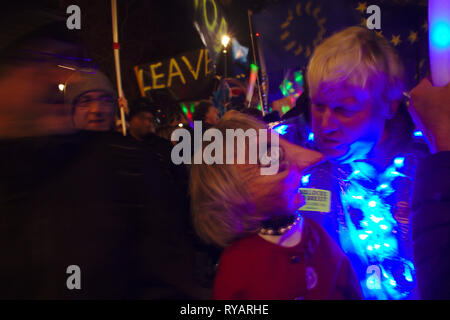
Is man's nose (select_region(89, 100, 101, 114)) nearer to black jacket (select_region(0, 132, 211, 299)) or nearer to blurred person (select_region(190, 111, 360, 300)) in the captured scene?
black jacket (select_region(0, 132, 211, 299))

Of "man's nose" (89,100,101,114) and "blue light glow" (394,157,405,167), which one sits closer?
"blue light glow" (394,157,405,167)

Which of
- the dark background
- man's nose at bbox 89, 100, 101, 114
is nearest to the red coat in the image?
the dark background

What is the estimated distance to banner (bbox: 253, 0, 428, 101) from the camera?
1778mm

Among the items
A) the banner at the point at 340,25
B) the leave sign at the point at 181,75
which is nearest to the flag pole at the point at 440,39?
the banner at the point at 340,25

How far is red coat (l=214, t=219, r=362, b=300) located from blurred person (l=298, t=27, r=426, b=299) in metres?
0.18

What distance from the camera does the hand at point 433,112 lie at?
2.97 feet

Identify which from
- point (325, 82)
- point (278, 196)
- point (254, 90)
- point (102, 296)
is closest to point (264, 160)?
point (278, 196)

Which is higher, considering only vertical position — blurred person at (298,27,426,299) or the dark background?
the dark background

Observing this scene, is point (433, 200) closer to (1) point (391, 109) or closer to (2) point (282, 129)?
(1) point (391, 109)

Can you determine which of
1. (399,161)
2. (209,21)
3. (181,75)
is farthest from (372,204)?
(181,75)

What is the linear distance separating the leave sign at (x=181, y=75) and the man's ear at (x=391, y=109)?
3.04 metres

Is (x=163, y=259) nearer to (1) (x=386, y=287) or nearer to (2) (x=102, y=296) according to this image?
(2) (x=102, y=296)

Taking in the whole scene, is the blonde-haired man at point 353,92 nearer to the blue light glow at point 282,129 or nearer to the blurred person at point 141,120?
the blue light glow at point 282,129

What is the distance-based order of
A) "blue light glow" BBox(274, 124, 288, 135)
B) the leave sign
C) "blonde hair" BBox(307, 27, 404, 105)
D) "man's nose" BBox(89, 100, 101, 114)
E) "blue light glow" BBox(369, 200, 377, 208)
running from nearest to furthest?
1. "blonde hair" BBox(307, 27, 404, 105)
2. "blue light glow" BBox(369, 200, 377, 208)
3. "blue light glow" BBox(274, 124, 288, 135)
4. "man's nose" BBox(89, 100, 101, 114)
5. the leave sign
